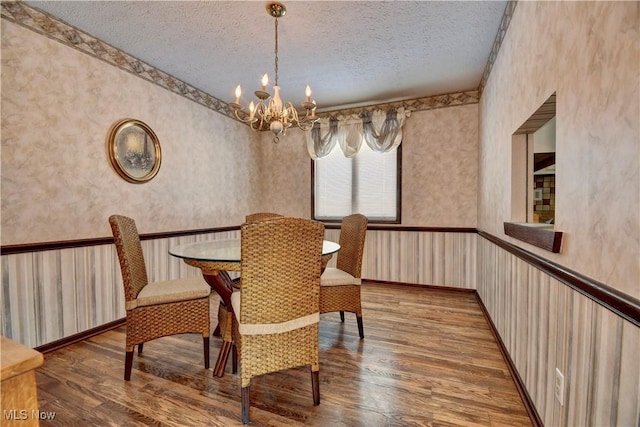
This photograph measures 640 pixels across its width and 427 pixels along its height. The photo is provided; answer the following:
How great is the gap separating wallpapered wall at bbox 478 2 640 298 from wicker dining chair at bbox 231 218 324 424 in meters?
1.06

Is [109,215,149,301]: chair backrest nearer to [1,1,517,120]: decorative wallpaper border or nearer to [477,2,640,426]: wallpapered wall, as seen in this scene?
[1,1,517,120]: decorative wallpaper border

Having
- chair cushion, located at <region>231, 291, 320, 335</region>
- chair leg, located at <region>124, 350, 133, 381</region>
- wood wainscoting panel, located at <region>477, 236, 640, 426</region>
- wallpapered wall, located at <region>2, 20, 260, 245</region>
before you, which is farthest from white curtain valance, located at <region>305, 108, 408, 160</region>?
chair leg, located at <region>124, 350, 133, 381</region>

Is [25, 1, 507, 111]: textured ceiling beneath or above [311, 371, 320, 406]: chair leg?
above

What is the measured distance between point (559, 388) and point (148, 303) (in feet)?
7.11

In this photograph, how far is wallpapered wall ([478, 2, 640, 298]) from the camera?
0.79 m

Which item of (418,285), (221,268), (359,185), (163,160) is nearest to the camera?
(221,268)

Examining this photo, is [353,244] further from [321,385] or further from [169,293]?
[169,293]

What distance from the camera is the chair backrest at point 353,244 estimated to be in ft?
7.80

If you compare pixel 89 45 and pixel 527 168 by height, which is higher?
pixel 89 45

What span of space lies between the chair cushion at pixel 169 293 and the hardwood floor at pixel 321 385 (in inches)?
18.6

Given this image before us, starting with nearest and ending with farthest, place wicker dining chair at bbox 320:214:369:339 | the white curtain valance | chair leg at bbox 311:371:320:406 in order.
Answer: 1. chair leg at bbox 311:371:320:406
2. wicker dining chair at bbox 320:214:369:339
3. the white curtain valance

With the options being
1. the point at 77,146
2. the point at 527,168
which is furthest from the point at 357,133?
the point at 77,146

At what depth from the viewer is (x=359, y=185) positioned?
422 centimetres

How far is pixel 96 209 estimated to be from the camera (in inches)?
99.3
